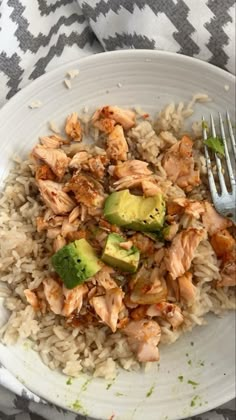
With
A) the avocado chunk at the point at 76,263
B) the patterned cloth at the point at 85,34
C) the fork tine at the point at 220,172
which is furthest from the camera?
the patterned cloth at the point at 85,34

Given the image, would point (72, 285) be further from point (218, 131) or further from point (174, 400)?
point (218, 131)

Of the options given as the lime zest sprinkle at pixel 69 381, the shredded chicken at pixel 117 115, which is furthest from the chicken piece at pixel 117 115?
the lime zest sprinkle at pixel 69 381


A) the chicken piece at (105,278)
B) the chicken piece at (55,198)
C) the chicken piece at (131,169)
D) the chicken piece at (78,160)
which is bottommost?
the chicken piece at (105,278)

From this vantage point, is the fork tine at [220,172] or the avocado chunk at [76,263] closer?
the avocado chunk at [76,263]

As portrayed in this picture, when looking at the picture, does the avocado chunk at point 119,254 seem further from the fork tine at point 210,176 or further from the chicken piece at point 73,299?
the fork tine at point 210,176

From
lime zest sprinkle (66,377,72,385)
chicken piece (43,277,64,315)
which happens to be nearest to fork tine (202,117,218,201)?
chicken piece (43,277,64,315)

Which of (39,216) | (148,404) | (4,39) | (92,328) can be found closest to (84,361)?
(92,328)

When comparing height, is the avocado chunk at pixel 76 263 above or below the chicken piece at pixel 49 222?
below

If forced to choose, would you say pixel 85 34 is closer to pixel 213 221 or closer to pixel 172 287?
pixel 213 221

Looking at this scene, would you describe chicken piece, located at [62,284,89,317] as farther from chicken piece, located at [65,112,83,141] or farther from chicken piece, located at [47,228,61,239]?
chicken piece, located at [65,112,83,141]
